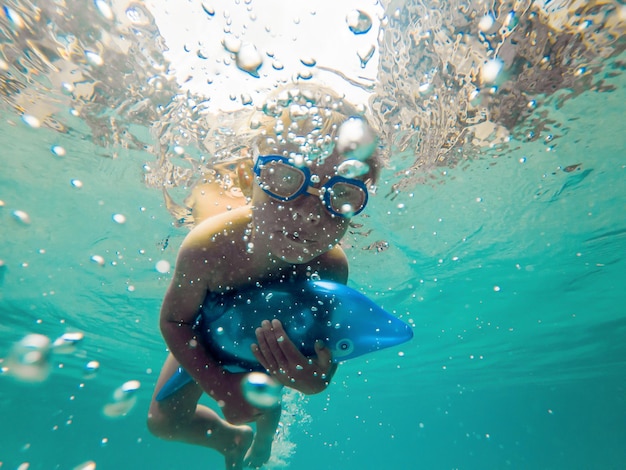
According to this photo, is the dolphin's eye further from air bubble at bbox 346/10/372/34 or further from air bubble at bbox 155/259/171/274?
air bubble at bbox 155/259/171/274

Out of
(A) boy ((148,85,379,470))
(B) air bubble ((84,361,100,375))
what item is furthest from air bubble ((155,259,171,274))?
(B) air bubble ((84,361,100,375))

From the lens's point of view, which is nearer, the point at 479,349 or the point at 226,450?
the point at 226,450

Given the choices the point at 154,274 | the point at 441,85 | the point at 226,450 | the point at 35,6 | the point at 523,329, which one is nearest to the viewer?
the point at 35,6

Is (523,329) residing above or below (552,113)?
below

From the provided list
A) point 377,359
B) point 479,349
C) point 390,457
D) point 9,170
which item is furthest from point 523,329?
point 390,457

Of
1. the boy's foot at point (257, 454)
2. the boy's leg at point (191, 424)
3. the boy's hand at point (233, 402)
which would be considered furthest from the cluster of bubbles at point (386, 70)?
the boy's foot at point (257, 454)

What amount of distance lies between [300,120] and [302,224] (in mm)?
2052

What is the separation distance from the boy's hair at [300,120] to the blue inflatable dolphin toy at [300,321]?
5.35ft

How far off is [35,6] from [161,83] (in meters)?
1.96

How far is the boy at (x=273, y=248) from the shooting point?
4.05m

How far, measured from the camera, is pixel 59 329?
20875 mm

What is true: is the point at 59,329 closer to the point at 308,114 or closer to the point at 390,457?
the point at 308,114

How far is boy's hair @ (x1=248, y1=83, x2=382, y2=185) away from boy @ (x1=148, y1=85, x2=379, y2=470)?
0.03 meters

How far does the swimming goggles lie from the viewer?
4.07 metres
